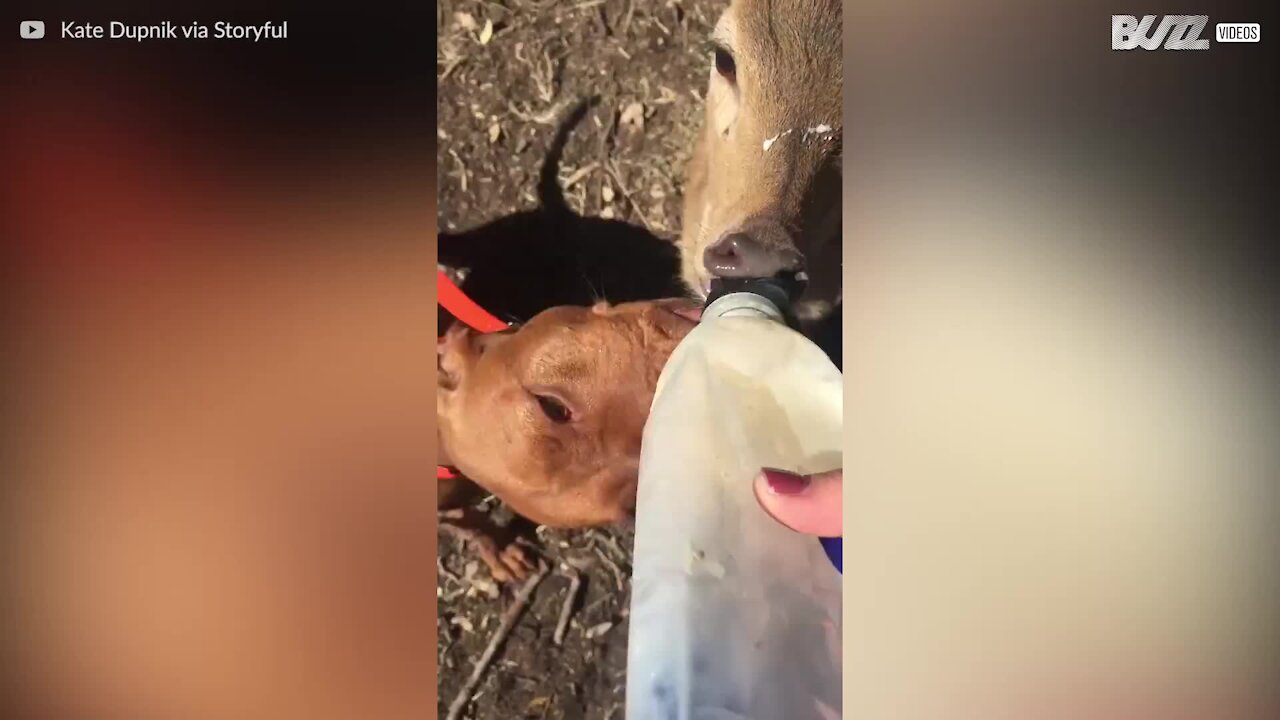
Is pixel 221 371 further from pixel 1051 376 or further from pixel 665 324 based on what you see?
pixel 1051 376

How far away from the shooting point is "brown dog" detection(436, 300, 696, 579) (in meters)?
1.31

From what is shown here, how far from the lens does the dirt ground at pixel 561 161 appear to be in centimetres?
130

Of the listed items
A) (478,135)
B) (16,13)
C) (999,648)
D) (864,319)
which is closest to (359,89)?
(478,135)

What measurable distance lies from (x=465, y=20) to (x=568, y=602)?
83 centimetres

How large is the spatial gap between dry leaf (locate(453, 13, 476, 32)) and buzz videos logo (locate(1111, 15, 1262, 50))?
911 millimetres

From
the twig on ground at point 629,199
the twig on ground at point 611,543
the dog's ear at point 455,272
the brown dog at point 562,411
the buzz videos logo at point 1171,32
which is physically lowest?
the twig on ground at point 611,543

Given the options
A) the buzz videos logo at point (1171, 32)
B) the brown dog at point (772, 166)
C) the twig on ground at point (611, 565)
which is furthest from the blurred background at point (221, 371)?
the buzz videos logo at point (1171, 32)

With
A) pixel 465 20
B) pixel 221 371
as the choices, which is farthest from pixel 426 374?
pixel 465 20

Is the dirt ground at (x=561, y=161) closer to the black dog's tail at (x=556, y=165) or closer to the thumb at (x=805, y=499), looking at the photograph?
the black dog's tail at (x=556, y=165)

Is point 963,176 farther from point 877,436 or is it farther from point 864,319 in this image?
point 877,436

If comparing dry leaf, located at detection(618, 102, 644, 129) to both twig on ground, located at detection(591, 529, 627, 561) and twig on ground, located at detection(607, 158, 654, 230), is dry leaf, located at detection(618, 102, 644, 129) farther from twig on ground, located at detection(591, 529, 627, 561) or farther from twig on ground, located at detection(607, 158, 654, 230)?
twig on ground, located at detection(591, 529, 627, 561)

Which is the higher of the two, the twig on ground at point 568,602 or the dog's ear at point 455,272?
the dog's ear at point 455,272

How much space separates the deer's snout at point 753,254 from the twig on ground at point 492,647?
1.68ft

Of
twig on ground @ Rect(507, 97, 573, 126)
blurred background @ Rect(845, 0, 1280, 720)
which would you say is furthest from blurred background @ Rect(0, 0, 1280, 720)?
twig on ground @ Rect(507, 97, 573, 126)
